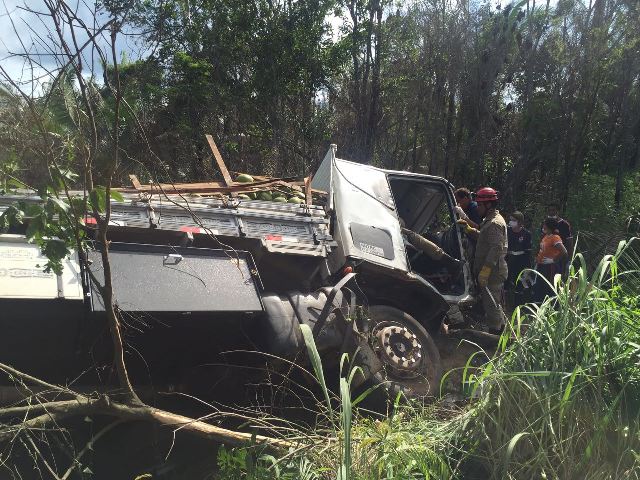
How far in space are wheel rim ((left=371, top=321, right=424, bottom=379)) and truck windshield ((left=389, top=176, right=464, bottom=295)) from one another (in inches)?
56.5

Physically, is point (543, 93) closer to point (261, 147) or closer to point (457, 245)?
point (261, 147)

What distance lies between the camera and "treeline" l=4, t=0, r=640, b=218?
45.6 ft

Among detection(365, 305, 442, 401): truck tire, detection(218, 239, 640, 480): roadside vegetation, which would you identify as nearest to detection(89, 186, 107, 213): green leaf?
detection(218, 239, 640, 480): roadside vegetation

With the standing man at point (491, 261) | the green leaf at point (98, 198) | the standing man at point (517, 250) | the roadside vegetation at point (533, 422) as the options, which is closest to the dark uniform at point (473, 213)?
the standing man at point (517, 250)

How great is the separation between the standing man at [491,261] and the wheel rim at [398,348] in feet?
6.24

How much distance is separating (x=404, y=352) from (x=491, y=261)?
227cm

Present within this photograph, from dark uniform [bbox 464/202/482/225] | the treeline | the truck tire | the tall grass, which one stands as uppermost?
the treeline

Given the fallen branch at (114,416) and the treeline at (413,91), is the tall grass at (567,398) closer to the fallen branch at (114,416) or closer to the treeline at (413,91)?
the fallen branch at (114,416)

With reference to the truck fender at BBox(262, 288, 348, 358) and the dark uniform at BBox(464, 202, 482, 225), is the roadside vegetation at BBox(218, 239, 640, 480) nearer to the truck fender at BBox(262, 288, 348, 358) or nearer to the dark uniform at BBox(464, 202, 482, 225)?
the truck fender at BBox(262, 288, 348, 358)

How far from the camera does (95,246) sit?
13.8ft

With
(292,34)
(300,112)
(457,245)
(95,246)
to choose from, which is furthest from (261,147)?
(95,246)

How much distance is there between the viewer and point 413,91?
15.5m

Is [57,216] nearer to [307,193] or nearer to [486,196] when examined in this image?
[307,193]

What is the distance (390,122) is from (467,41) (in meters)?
2.53
